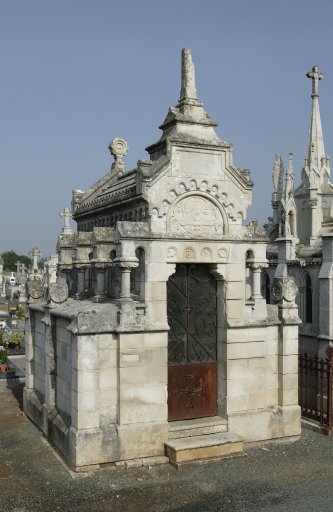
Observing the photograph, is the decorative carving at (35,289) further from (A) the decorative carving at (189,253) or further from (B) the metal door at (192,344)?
(A) the decorative carving at (189,253)

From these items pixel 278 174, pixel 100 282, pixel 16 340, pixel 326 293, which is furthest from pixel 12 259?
pixel 100 282

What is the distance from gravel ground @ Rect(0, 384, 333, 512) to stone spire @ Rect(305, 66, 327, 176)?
16.4 meters

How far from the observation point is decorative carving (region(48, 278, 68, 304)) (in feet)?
43.4

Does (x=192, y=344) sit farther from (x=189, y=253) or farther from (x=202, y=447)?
(x=202, y=447)

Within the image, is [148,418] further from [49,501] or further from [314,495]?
[314,495]

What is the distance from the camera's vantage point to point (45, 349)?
44.5 ft

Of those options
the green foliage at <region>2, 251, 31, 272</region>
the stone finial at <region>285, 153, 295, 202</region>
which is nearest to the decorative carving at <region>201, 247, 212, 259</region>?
the stone finial at <region>285, 153, 295, 202</region>

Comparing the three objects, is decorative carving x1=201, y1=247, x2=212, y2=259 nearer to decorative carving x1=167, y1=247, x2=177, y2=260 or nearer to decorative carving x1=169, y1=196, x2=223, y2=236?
decorative carving x1=169, y1=196, x2=223, y2=236

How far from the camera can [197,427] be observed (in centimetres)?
1181

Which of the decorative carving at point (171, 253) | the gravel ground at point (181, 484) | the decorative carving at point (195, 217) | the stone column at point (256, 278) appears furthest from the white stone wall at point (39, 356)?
the stone column at point (256, 278)

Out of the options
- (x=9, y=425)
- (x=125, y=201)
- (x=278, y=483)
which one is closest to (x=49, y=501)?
(x=278, y=483)

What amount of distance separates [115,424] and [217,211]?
514cm

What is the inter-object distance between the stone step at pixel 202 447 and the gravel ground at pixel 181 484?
0.66ft

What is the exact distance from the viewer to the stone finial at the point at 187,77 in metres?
12.3
